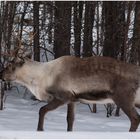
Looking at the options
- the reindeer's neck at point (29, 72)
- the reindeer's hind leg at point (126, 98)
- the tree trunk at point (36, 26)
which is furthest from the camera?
the tree trunk at point (36, 26)

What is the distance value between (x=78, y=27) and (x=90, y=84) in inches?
226

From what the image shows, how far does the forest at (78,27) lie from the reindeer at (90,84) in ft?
13.5

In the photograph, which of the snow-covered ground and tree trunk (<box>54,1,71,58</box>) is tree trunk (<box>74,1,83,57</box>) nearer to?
tree trunk (<box>54,1,71,58</box>)

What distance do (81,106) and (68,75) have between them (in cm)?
542

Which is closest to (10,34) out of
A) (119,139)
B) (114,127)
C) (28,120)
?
(28,120)

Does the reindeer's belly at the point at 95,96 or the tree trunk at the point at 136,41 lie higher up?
the tree trunk at the point at 136,41

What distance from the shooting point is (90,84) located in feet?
25.3

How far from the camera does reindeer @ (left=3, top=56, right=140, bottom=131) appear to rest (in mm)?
7609

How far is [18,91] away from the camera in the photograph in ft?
47.3

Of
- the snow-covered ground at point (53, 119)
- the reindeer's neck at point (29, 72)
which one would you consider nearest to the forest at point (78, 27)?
the snow-covered ground at point (53, 119)

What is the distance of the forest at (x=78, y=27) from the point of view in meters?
12.6

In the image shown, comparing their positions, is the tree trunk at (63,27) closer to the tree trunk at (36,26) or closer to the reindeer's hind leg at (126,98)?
the tree trunk at (36,26)

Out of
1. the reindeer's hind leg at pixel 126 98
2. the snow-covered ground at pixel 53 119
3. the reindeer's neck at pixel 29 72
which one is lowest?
the snow-covered ground at pixel 53 119

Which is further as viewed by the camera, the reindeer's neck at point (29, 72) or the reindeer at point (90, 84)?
the reindeer's neck at point (29, 72)
